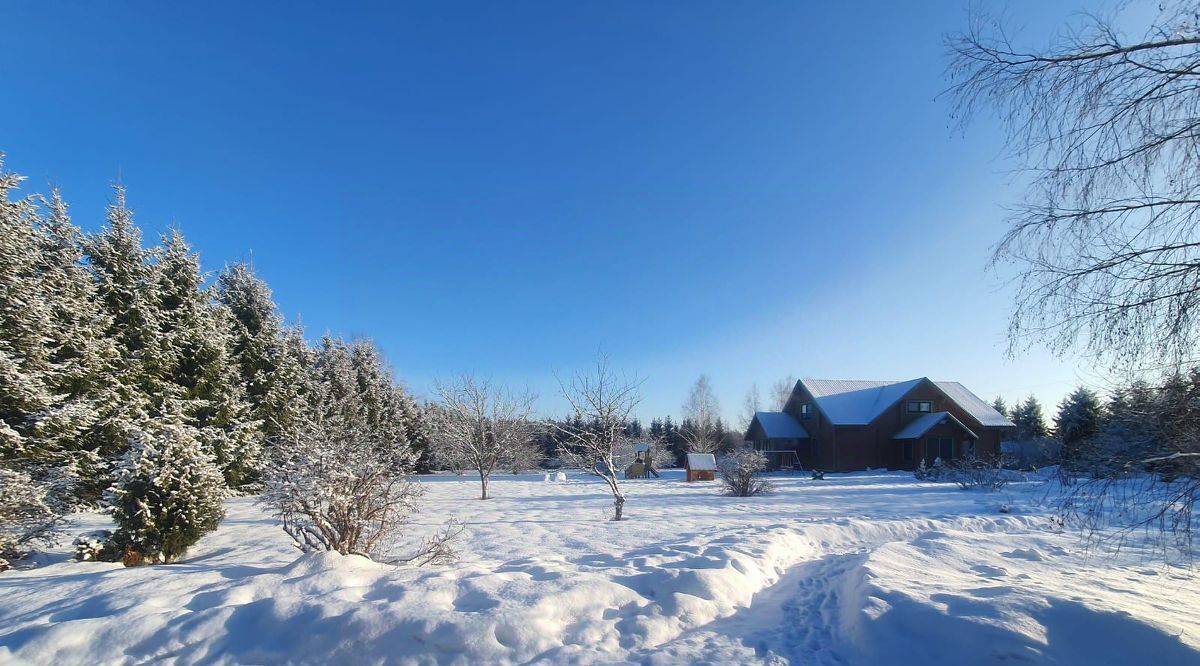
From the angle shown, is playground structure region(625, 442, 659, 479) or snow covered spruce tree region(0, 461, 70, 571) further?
playground structure region(625, 442, 659, 479)

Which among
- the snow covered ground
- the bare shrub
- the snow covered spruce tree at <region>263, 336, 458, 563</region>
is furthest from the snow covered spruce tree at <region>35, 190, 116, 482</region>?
the bare shrub

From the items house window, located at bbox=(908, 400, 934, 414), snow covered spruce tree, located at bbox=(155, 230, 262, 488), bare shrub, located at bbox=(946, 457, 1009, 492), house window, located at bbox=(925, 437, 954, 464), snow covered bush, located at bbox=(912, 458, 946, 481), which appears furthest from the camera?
house window, located at bbox=(908, 400, 934, 414)

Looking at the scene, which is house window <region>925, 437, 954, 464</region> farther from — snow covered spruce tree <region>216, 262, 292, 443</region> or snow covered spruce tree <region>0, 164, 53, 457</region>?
snow covered spruce tree <region>0, 164, 53, 457</region>

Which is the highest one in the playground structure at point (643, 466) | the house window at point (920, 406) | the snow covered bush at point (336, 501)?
the house window at point (920, 406)

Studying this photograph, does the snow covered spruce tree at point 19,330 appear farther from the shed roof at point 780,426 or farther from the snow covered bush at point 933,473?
the shed roof at point 780,426

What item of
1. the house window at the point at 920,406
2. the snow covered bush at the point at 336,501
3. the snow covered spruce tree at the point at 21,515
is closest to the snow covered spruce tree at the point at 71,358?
the snow covered spruce tree at the point at 21,515

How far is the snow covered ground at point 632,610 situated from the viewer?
392cm

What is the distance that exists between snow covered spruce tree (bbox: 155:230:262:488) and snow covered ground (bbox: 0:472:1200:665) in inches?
367

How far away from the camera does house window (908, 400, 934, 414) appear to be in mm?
34250

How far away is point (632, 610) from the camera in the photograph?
4934 mm

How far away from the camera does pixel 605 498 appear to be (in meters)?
19.5

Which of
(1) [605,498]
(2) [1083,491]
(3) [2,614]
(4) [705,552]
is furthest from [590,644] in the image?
(1) [605,498]

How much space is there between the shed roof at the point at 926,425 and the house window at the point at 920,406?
1.76 ft

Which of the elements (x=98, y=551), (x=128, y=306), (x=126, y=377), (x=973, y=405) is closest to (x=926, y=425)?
(x=973, y=405)
